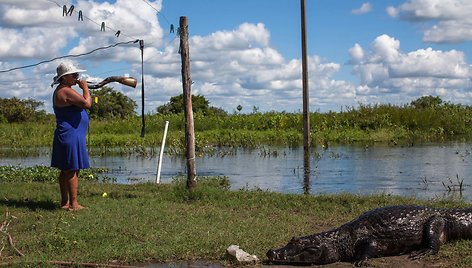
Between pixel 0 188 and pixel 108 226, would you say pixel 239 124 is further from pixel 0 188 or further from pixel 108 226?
pixel 108 226

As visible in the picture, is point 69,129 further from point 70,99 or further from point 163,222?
point 163,222

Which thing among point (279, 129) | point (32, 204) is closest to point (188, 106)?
point (32, 204)

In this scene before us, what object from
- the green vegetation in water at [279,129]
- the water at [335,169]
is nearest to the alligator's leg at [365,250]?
the water at [335,169]

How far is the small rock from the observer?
6910mm

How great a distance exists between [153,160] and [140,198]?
11.7 metres

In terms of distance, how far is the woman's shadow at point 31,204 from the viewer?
10398mm

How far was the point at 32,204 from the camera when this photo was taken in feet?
35.1

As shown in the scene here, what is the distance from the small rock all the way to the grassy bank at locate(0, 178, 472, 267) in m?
0.18

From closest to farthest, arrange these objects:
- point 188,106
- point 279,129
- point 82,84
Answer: point 82,84
point 188,106
point 279,129

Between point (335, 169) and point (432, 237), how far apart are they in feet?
37.1

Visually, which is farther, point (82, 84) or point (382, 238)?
point (82, 84)

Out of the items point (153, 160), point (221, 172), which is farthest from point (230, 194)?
point (153, 160)

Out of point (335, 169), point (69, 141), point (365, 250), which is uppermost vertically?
point (69, 141)

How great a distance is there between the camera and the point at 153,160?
75.6 ft
